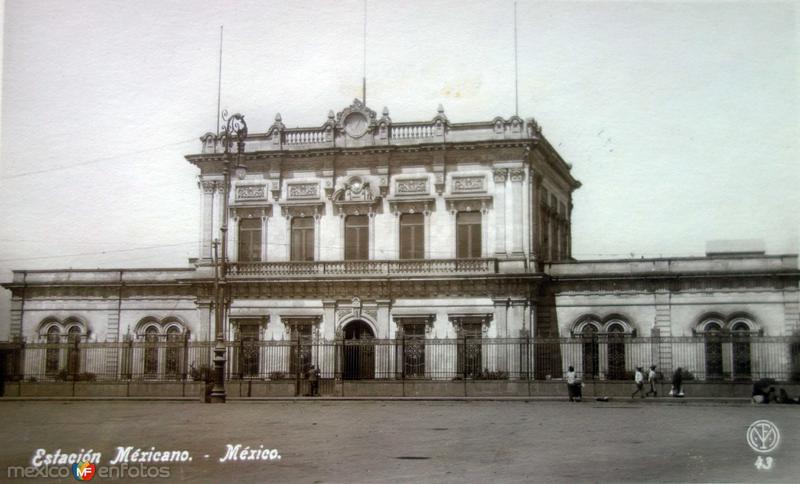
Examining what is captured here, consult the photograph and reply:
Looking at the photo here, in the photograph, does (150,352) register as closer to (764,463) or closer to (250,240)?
(250,240)

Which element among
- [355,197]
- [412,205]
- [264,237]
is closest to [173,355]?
[264,237]

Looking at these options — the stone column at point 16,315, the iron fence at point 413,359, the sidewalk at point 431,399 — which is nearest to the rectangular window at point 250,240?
the iron fence at point 413,359

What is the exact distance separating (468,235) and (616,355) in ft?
22.6

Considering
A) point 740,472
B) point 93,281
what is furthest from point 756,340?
point 93,281

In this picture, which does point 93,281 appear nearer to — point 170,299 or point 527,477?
point 170,299

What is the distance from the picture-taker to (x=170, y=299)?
38000mm

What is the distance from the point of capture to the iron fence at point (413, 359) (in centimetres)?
3081

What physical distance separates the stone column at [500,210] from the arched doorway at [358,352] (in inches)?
228

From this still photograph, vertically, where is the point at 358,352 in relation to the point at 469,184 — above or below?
below

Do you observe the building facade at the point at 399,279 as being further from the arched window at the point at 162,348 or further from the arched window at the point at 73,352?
the arched window at the point at 73,352

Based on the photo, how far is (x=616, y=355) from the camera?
34625 millimetres

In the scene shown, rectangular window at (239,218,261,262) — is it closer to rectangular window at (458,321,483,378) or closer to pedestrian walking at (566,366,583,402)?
rectangular window at (458,321,483,378)

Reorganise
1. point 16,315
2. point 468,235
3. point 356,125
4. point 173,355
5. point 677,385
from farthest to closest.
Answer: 1. point 16,315
2. point 356,125
3. point 468,235
4. point 173,355
5. point 677,385

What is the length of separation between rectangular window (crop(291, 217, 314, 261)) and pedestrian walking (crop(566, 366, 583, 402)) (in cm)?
1321
